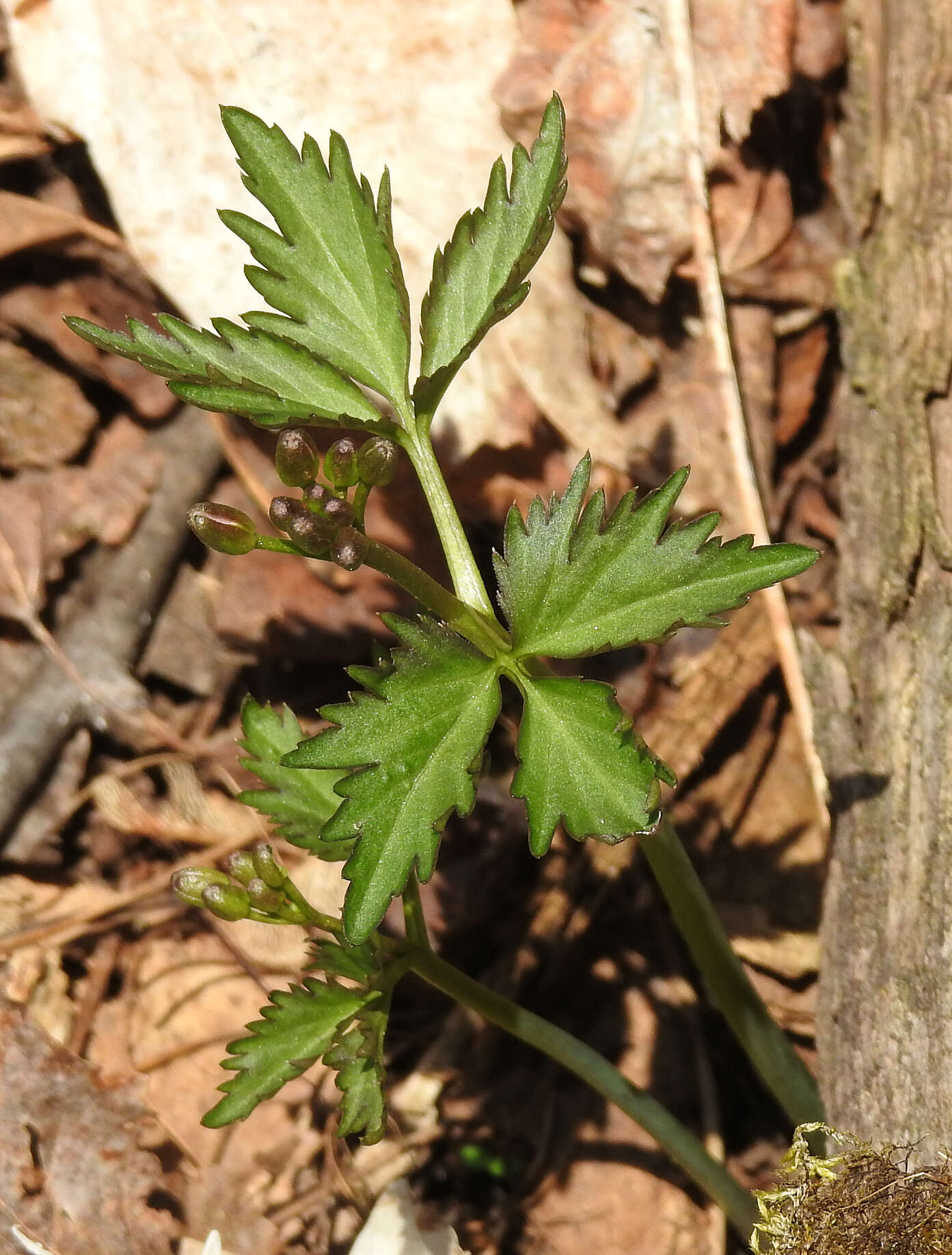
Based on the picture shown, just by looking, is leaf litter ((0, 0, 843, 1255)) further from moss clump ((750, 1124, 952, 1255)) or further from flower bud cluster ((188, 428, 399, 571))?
flower bud cluster ((188, 428, 399, 571))

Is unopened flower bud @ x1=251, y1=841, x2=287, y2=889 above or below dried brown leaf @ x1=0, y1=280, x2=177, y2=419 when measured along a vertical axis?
below

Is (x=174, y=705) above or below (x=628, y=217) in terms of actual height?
below

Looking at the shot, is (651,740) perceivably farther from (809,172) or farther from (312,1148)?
(809,172)

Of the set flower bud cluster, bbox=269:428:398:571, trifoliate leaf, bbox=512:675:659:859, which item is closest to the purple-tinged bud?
flower bud cluster, bbox=269:428:398:571

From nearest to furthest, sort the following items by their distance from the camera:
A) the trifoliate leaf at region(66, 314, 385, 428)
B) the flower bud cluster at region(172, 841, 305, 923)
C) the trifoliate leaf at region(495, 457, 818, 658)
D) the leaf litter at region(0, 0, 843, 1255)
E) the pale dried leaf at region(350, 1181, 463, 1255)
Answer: the trifoliate leaf at region(495, 457, 818, 658) → the trifoliate leaf at region(66, 314, 385, 428) → the flower bud cluster at region(172, 841, 305, 923) → the pale dried leaf at region(350, 1181, 463, 1255) → the leaf litter at region(0, 0, 843, 1255)

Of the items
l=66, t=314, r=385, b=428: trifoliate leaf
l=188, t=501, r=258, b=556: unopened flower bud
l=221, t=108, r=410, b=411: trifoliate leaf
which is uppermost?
l=221, t=108, r=410, b=411: trifoliate leaf

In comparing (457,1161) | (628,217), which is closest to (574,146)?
(628,217)

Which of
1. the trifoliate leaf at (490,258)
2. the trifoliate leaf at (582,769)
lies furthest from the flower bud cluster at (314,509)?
the trifoliate leaf at (582,769)
